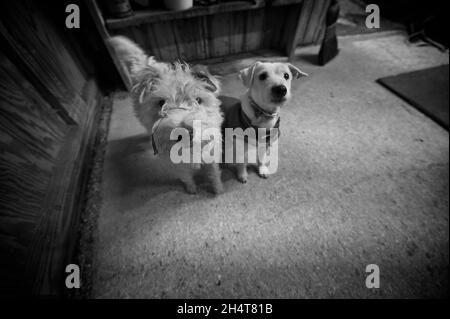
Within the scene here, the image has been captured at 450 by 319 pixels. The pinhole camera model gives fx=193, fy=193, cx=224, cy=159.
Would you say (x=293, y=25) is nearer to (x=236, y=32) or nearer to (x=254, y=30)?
(x=254, y=30)

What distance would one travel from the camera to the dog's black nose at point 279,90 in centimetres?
125

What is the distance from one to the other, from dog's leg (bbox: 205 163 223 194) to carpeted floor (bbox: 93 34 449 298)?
0.09 meters

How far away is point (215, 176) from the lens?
199 cm

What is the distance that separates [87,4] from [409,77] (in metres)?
4.94

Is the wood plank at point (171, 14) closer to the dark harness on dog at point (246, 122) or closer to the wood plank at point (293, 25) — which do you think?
the wood plank at point (293, 25)

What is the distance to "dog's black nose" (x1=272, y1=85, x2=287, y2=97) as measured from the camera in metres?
1.25

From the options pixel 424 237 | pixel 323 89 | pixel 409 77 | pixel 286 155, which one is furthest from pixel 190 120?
pixel 409 77

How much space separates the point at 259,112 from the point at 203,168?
0.90 m

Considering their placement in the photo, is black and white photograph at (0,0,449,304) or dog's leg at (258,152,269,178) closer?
black and white photograph at (0,0,449,304)

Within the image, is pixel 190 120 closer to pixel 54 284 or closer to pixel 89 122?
pixel 54 284

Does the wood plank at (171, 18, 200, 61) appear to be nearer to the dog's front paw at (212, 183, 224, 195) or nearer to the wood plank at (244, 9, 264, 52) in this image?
the wood plank at (244, 9, 264, 52)

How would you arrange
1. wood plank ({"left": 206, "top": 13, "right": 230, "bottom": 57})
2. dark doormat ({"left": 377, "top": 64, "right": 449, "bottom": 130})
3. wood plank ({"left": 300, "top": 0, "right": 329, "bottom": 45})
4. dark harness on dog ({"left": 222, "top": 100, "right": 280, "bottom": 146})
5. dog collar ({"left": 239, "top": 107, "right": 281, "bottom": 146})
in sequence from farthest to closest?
wood plank ({"left": 300, "top": 0, "right": 329, "bottom": 45}) < dark doormat ({"left": 377, "top": 64, "right": 449, "bottom": 130}) < wood plank ({"left": 206, "top": 13, "right": 230, "bottom": 57}) < dog collar ({"left": 239, "top": 107, "right": 281, "bottom": 146}) < dark harness on dog ({"left": 222, "top": 100, "right": 280, "bottom": 146})

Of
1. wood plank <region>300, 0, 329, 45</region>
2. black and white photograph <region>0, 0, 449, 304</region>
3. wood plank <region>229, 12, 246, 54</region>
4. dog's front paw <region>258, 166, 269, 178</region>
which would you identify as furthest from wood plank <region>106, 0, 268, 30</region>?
dog's front paw <region>258, 166, 269, 178</region>

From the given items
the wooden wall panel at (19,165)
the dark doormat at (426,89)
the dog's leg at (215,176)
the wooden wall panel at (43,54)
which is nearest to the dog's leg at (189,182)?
the dog's leg at (215,176)
